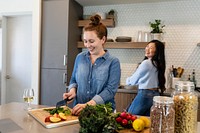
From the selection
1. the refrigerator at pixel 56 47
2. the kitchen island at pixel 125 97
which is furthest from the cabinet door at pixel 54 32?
the kitchen island at pixel 125 97

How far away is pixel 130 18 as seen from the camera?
12.3 ft

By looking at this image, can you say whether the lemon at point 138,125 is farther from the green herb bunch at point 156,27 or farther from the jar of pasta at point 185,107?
the green herb bunch at point 156,27

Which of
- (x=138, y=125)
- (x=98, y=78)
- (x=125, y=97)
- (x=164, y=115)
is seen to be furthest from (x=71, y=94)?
(x=125, y=97)

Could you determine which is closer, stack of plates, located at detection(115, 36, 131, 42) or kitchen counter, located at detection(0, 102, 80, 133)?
kitchen counter, located at detection(0, 102, 80, 133)

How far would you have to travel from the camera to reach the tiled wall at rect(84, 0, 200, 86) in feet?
11.2

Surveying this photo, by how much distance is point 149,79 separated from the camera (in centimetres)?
247

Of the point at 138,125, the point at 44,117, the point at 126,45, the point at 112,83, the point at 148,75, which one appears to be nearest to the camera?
the point at 138,125

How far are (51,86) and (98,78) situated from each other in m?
2.07

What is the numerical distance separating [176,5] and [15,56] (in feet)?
10.3

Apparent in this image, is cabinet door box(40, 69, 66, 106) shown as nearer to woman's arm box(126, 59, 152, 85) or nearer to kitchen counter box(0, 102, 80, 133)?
woman's arm box(126, 59, 152, 85)

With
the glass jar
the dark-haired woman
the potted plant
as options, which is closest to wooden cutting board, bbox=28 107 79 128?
the glass jar

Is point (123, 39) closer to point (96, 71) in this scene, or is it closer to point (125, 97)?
point (125, 97)

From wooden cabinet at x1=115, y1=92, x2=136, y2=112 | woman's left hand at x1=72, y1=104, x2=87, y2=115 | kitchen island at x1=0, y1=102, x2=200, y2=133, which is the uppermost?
woman's left hand at x1=72, y1=104, x2=87, y2=115

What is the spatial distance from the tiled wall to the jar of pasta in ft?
8.49
